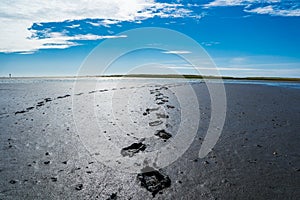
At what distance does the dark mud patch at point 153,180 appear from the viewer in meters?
4.68

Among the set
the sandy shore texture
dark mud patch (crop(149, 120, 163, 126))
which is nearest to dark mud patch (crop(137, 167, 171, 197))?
the sandy shore texture

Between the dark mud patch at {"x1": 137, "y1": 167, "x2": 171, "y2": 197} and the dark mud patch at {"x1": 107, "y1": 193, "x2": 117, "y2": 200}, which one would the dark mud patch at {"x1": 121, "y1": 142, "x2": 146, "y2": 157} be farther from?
the dark mud patch at {"x1": 107, "y1": 193, "x2": 117, "y2": 200}

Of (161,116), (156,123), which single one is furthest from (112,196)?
(161,116)

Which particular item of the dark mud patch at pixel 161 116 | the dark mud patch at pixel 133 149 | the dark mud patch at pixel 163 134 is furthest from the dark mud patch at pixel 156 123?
the dark mud patch at pixel 133 149

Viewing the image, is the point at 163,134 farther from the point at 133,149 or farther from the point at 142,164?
the point at 142,164

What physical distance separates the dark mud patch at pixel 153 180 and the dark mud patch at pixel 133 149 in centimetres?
113

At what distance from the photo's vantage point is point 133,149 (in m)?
7.02

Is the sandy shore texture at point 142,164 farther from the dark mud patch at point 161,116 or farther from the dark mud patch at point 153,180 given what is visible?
the dark mud patch at point 161,116

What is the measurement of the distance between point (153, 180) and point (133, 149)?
6.68ft

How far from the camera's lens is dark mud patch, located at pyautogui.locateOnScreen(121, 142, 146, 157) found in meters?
6.68

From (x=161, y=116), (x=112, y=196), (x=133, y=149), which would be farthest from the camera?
(x=161, y=116)

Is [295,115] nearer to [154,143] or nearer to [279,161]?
[279,161]

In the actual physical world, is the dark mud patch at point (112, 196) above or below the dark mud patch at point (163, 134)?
below

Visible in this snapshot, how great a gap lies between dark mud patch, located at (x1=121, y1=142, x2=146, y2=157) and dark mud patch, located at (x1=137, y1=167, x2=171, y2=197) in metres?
1.13
